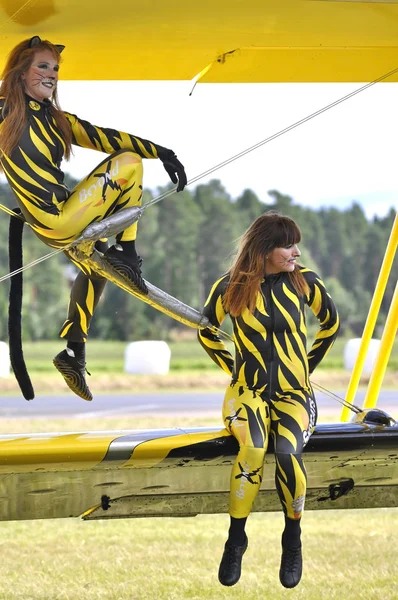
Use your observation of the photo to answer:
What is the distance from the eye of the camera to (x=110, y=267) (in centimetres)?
352

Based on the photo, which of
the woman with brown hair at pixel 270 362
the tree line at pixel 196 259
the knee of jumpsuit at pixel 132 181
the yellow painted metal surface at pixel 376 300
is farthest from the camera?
the tree line at pixel 196 259

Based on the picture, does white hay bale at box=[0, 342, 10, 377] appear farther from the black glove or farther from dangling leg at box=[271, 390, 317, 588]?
dangling leg at box=[271, 390, 317, 588]

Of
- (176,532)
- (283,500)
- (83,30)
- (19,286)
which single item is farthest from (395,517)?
(83,30)

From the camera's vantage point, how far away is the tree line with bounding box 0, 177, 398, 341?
1853 centimetres

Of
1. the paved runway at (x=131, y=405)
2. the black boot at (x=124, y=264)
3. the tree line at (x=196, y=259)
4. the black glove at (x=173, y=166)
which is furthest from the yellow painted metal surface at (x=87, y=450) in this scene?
the tree line at (x=196, y=259)

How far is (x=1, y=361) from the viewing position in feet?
46.3

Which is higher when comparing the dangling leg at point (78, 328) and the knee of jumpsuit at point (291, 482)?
the dangling leg at point (78, 328)

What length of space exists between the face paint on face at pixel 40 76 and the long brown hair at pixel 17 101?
2 cm

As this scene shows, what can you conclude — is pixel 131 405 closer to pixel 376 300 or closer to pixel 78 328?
pixel 376 300

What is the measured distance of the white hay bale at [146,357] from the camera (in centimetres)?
1573

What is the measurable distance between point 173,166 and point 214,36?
2.34ft

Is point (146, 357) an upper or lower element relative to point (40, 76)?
lower

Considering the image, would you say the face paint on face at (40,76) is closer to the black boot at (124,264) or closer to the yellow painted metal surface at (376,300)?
the black boot at (124,264)

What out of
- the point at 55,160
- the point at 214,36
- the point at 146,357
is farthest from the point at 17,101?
the point at 146,357
